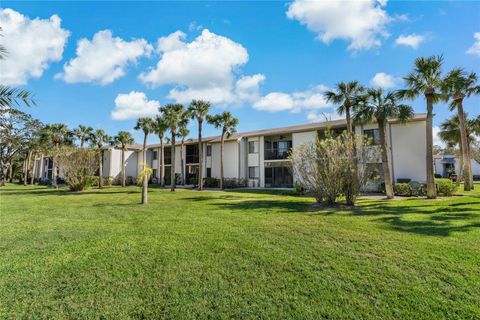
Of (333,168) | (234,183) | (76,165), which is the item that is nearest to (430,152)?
(333,168)

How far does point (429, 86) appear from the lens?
1805 cm

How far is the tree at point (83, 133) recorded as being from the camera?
37.8 metres

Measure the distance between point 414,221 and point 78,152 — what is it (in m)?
29.5

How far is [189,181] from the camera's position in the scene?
→ 39594mm

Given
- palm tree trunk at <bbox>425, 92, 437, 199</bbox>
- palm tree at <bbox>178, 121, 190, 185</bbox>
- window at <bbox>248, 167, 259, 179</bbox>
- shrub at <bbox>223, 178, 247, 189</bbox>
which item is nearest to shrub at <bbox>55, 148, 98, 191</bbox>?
palm tree at <bbox>178, 121, 190, 185</bbox>

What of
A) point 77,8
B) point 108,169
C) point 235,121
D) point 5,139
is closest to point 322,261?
point 77,8

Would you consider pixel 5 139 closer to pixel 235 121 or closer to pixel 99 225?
pixel 235 121

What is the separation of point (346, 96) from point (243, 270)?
18068 millimetres

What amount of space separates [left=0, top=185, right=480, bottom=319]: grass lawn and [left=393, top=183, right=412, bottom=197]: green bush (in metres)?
11.6

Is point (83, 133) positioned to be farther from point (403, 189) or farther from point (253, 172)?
point (403, 189)

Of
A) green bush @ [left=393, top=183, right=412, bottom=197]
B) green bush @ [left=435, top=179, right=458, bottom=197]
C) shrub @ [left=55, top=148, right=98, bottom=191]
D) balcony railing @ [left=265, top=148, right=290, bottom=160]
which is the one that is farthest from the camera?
balcony railing @ [left=265, top=148, right=290, bottom=160]

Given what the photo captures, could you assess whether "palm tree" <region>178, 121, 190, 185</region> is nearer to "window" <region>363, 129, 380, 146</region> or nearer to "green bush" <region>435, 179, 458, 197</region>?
"window" <region>363, 129, 380, 146</region>

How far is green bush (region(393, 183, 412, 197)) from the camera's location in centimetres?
2034

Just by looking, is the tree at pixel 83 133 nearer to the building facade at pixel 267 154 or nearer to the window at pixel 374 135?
the building facade at pixel 267 154
